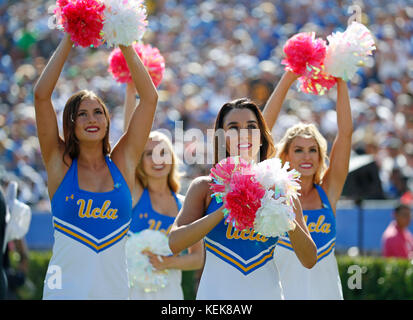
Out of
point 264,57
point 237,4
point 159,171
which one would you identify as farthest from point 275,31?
point 159,171

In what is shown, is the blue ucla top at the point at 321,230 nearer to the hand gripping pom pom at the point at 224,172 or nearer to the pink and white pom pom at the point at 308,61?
the pink and white pom pom at the point at 308,61

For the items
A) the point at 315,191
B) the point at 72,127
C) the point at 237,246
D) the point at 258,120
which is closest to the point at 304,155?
the point at 315,191

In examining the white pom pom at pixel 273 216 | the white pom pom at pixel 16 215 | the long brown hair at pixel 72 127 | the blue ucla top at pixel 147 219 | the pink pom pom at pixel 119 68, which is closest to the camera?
the white pom pom at pixel 273 216

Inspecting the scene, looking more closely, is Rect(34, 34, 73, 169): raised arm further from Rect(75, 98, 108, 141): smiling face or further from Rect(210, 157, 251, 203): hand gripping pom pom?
Rect(210, 157, 251, 203): hand gripping pom pom

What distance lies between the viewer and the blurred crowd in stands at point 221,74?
10977 millimetres

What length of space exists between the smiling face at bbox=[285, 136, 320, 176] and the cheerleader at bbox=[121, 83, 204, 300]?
1007 mm

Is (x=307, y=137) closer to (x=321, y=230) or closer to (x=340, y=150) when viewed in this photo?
(x=340, y=150)

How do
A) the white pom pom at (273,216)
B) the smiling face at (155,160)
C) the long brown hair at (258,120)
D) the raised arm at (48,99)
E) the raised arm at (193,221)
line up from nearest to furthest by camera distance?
1. the white pom pom at (273,216)
2. the raised arm at (193,221)
3. the long brown hair at (258,120)
4. the raised arm at (48,99)
5. the smiling face at (155,160)

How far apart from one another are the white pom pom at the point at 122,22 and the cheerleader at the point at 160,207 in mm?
1666

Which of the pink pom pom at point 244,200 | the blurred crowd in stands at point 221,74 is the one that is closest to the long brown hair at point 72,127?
the pink pom pom at point 244,200

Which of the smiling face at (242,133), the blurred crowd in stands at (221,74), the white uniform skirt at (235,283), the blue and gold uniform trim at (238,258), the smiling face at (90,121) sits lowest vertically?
the white uniform skirt at (235,283)

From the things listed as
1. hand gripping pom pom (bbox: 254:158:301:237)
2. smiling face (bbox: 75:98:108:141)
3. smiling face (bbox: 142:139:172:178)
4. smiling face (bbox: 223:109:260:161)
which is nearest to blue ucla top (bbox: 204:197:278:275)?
smiling face (bbox: 223:109:260:161)

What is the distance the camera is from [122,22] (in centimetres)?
354

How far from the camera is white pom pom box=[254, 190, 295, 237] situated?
284 cm
